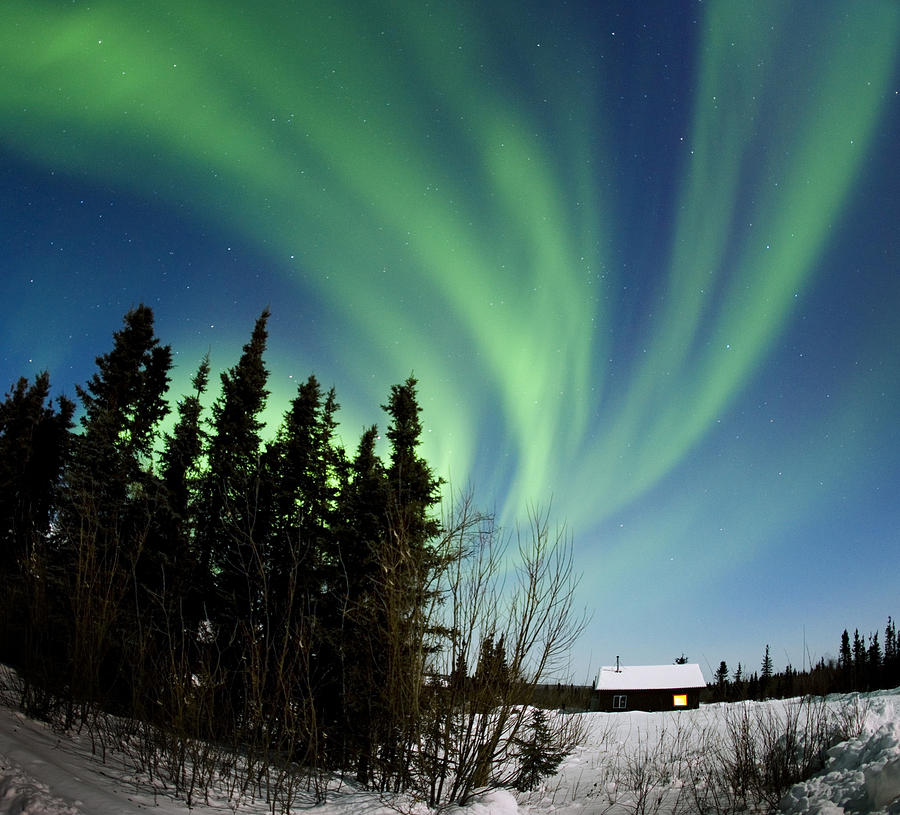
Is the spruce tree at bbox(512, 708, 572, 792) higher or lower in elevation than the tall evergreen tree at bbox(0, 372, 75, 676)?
lower

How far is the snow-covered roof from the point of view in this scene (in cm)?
5162

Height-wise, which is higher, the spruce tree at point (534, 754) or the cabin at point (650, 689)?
the spruce tree at point (534, 754)

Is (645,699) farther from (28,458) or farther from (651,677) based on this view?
(28,458)

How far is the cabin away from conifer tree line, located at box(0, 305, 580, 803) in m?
44.4

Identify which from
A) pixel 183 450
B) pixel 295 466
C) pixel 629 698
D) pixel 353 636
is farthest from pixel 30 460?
pixel 629 698

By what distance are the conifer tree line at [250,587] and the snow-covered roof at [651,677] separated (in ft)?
153

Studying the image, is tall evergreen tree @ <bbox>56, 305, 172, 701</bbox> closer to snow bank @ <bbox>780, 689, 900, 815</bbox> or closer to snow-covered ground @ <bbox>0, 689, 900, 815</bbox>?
snow-covered ground @ <bbox>0, 689, 900, 815</bbox>

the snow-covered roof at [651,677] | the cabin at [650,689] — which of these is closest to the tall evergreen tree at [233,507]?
the cabin at [650,689]

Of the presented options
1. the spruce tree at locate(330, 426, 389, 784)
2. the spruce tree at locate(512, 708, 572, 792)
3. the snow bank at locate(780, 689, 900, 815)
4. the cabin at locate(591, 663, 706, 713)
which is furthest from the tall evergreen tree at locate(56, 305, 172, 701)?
the cabin at locate(591, 663, 706, 713)

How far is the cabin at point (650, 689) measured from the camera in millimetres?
50406

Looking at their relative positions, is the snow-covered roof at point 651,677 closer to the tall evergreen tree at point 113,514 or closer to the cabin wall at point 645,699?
the cabin wall at point 645,699

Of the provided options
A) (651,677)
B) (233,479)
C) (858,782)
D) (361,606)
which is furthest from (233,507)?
(651,677)

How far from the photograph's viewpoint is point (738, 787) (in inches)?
439

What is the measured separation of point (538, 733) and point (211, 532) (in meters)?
12.6
